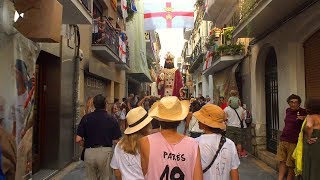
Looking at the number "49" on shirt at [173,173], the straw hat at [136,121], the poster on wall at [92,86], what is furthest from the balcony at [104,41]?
the number "49" on shirt at [173,173]

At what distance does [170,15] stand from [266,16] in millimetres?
4707

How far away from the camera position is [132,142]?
3.81 metres

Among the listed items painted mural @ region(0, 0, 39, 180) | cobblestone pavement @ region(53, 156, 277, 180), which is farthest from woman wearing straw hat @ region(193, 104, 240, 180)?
cobblestone pavement @ region(53, 156, 277, 180)

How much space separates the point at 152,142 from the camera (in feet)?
9.64

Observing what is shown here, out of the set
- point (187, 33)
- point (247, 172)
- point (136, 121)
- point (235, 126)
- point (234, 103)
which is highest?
point (187, 33)

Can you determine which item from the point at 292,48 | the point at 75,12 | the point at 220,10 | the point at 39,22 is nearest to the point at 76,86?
the point at 75,12

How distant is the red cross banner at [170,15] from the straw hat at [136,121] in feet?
30.8

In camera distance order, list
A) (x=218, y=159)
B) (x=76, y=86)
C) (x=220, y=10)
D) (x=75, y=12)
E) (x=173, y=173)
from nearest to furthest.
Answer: (x=173, y=173), (x=218, y=159), (x=75, y=12), (x=76, y=86), (x=220, y=10)

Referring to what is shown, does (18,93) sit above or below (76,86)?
below

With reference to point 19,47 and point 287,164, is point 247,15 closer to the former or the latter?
point 287,164

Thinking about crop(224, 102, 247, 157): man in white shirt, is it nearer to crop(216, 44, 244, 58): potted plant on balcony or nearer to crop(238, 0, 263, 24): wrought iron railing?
crop(238, 0, 263, 24): wrought iron railing

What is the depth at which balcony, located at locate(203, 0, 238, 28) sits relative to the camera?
15867 mm

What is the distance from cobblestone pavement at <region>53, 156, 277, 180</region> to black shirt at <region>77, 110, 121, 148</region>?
3131 millimetres

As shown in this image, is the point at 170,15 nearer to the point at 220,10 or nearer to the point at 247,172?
the point at 220,10
